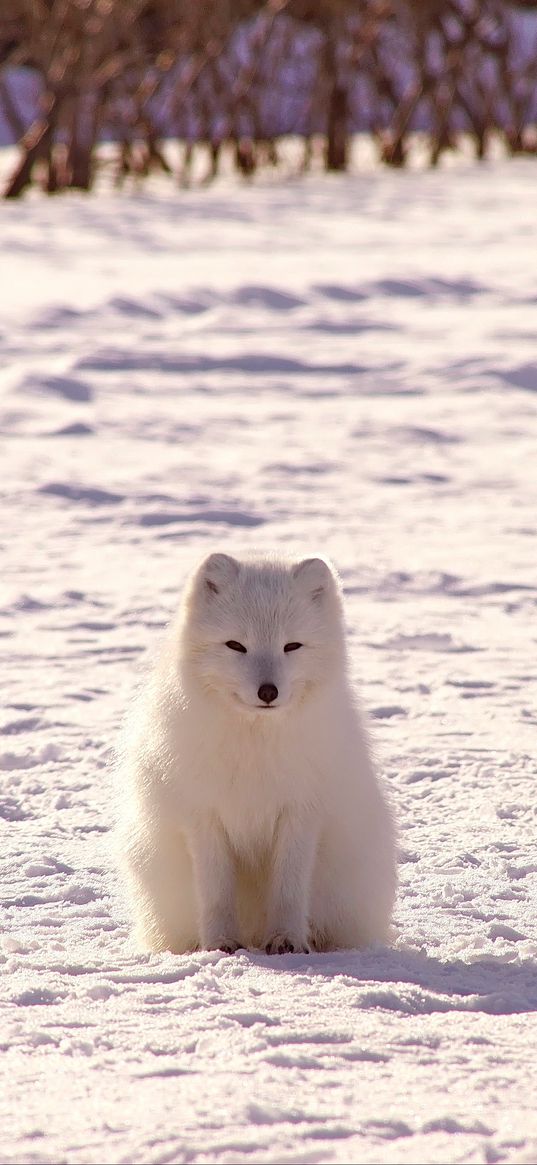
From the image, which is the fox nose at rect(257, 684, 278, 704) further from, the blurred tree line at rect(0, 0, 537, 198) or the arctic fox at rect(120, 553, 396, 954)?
the blurred tree line at rect(0, 0, 537, 198)

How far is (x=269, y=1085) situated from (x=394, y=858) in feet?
3.80

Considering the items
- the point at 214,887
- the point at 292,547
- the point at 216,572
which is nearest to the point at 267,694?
the point at 216,572

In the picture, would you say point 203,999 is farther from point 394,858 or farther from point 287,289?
point 287,289

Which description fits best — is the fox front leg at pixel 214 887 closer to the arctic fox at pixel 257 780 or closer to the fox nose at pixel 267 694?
the arctic fox at pixel 257 780

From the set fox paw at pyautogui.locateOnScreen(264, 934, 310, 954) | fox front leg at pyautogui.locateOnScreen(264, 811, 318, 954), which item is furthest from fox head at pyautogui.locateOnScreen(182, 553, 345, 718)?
fox paw at pyautogui.locateOnScreen(264, 934, 310, 954)

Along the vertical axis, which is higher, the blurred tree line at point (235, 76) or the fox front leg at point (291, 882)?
the blurred tree line at point (235, 76)

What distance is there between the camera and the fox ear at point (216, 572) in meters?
3.69

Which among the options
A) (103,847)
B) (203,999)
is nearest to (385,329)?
(103,847)

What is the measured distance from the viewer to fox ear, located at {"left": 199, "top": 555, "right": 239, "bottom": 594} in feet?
12.1

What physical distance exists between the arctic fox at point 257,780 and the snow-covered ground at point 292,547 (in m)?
0.17

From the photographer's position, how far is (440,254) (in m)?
13.6

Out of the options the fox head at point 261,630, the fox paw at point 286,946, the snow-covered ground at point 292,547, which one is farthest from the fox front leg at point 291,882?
the fox head at point 261,630

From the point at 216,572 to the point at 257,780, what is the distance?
1.42 feet

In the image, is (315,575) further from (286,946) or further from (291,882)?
(286,946)
